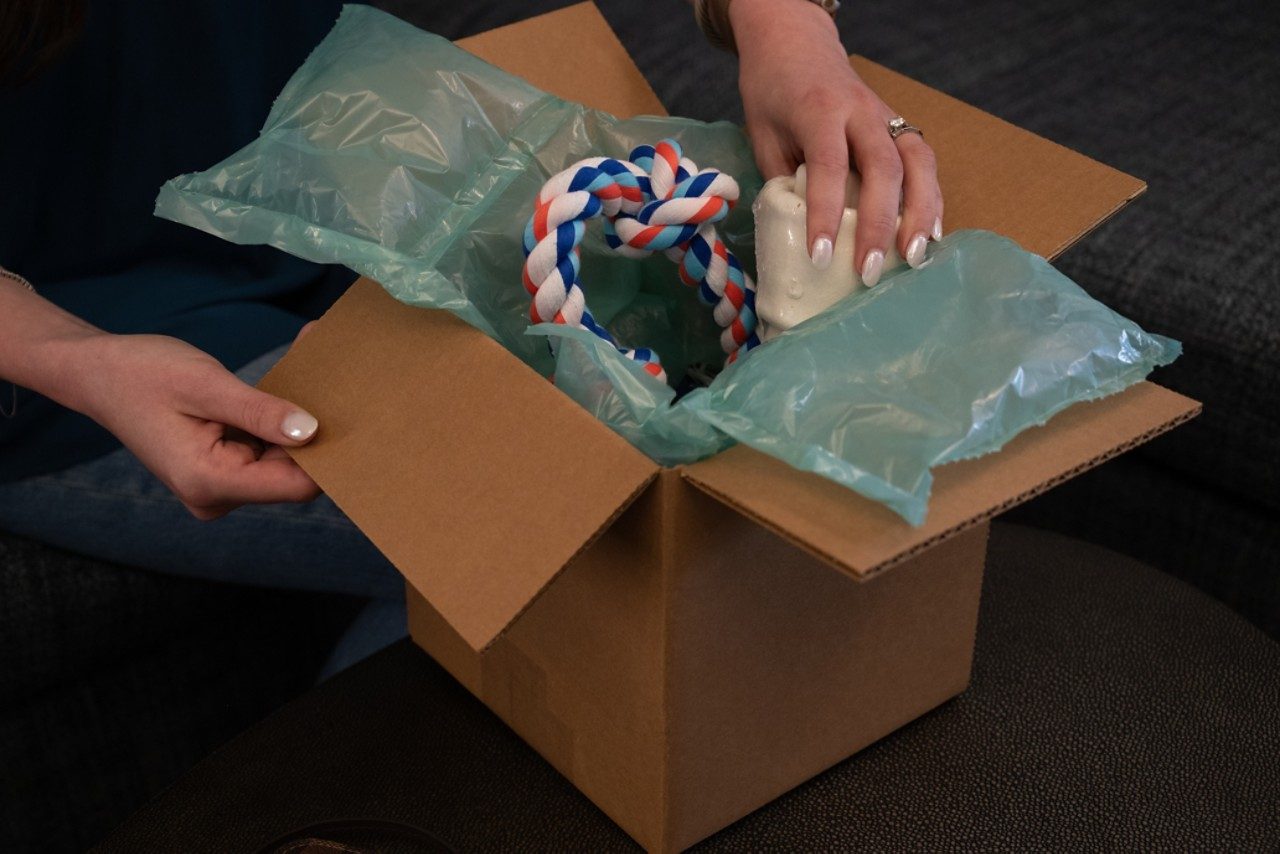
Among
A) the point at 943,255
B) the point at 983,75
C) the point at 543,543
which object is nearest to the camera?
the point at 543,543

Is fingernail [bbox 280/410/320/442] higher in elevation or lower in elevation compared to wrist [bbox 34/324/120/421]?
higher

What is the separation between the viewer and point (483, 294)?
0.73 m

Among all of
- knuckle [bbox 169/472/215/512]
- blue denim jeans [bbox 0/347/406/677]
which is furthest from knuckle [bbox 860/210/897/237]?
blue denim jeans [bbox 0/347/406/677]

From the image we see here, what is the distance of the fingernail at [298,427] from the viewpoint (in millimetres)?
608

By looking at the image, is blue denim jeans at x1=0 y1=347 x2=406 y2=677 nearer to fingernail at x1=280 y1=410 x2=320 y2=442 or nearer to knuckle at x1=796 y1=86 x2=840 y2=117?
fingernail at x1=280 y1=410 x2=320 y2=442

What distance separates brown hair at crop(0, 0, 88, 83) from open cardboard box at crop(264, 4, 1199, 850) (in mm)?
340

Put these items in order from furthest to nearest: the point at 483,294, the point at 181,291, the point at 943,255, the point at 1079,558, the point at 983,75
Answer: the point at 983,75 → the point at 181,291 → the point at 1079,558 → the point at 483,294 → the point at 943,255

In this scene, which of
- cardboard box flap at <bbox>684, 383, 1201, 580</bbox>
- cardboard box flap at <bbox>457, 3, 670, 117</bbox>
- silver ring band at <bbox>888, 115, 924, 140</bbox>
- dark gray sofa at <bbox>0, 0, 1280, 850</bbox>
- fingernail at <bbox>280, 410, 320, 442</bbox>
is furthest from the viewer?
dark gray sofa at <bbox>0, 0, 1280, 850</bbox>

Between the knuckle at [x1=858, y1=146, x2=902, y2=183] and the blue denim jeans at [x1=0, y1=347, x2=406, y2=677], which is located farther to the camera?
the blue denim jeans at [x1=0, y1=347, x2=406, y2=677]

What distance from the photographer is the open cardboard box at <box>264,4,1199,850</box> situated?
51 centimetres

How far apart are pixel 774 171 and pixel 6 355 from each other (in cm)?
48

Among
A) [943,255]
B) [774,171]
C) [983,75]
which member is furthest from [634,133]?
[983,75]

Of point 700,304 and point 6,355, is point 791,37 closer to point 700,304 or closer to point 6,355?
point 700,304

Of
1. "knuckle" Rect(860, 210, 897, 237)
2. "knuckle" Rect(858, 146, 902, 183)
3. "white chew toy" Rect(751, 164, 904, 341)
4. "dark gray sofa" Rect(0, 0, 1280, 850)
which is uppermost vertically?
"knuckle" Rect(858, 146, 902, 183)
